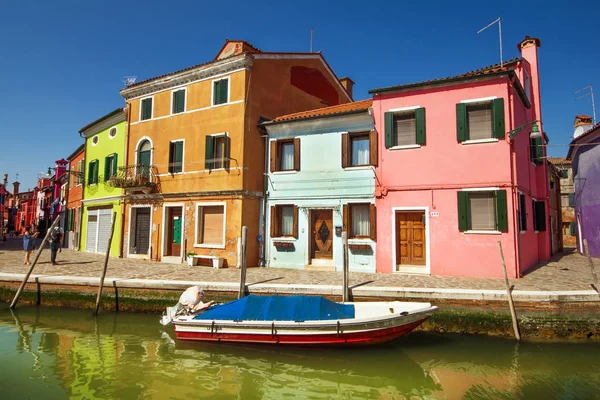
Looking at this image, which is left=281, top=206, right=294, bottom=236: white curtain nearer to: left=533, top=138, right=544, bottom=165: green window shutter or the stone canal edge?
the stone canal edge

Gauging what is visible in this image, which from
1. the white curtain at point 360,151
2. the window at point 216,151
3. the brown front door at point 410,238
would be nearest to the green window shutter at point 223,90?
the window at point 216,151

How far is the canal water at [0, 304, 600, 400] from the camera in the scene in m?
6.06

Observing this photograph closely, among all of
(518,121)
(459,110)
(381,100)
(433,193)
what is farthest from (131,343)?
(518,121)

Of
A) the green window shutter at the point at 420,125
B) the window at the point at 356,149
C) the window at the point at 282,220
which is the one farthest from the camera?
the window at the point at 282,220

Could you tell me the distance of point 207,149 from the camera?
1552 cm

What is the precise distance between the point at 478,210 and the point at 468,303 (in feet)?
13.7

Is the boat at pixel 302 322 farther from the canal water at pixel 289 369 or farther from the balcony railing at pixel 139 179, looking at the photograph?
the balcony railing at pixel 139 179

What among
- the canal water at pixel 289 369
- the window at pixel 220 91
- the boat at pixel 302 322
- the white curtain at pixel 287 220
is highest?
the window at pixel 220 91

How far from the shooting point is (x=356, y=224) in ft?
44.3

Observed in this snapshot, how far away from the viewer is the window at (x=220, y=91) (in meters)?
15.4

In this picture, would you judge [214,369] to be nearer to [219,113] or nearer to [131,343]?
[131,343]

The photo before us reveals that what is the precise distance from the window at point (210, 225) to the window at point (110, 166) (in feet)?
23.7

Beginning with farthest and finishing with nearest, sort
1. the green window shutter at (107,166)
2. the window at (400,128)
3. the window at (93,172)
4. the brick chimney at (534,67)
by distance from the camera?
the window at (93,172) → the green window shutter at (107,166) → the brick chimney at (534,67) → the window at (400,128)

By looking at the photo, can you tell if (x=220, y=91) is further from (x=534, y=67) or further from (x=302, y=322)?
(x=534, y=67)
